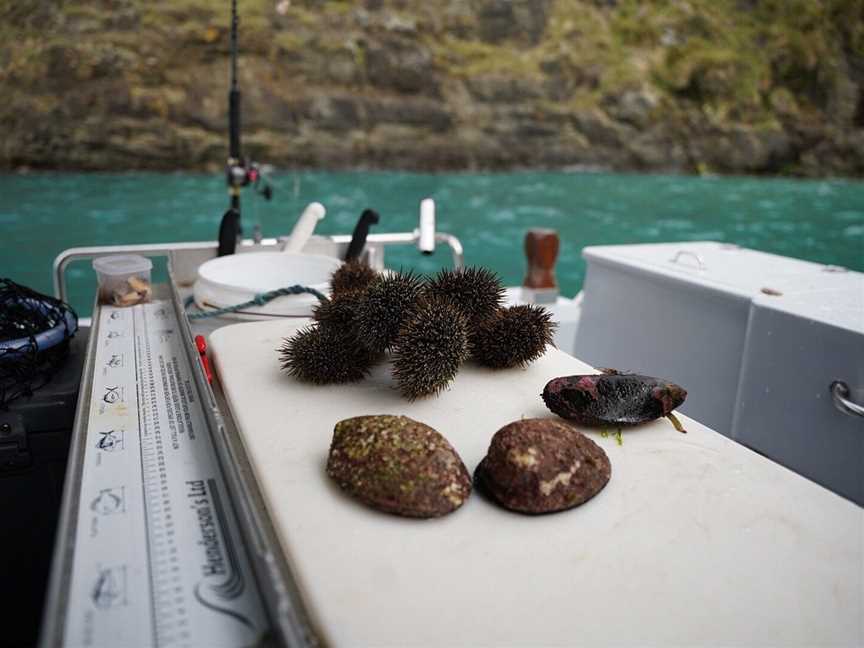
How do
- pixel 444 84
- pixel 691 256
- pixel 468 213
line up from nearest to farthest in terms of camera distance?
pixel 691 256 → pixel 468 213 → pixel 444 84

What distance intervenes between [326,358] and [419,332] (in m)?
0.12

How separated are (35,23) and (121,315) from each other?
17516mm

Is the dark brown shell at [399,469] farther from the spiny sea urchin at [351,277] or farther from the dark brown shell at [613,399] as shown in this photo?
the spiny sea urchin at [351,277]

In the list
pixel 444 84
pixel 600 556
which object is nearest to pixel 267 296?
pixel 600 556

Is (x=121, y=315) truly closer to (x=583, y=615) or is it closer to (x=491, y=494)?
(x=491, y=494)

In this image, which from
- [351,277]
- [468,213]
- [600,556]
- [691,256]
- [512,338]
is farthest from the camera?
[468,213]

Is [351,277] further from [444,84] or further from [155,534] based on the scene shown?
[444,84]

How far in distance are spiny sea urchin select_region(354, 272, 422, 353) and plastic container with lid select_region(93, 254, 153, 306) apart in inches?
22.4

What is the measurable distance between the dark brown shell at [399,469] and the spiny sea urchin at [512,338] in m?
0.26

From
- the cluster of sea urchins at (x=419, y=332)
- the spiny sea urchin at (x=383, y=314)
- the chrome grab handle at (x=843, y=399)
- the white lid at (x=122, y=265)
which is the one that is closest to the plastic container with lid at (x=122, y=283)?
the white lid at (x=122, y=265)

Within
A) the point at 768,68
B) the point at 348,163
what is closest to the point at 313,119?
the point at 348,163

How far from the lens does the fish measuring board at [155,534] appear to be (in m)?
0.45

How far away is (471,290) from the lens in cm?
89

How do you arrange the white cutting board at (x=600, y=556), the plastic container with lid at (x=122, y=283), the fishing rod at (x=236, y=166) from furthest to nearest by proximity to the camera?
the fishing rod at (x=236, y=166) < the plastic container with lid at (x=122, y=283) < the white cutting board at (x=600, y=556)
